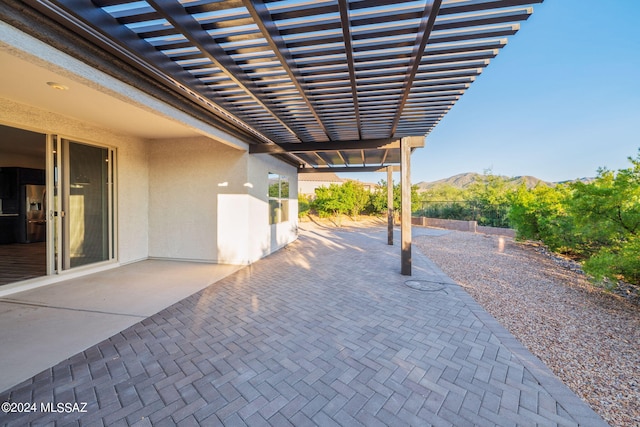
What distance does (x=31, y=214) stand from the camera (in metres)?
8.16

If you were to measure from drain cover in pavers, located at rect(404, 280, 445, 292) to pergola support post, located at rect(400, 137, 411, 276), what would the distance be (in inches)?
16.7

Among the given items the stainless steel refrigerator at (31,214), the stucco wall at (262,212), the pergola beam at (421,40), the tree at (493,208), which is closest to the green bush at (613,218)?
the pergola beam at (421,40)

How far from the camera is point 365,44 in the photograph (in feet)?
8.25

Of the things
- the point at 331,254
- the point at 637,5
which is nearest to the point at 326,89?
the point at 331,254

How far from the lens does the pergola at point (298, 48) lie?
2045 millimetres

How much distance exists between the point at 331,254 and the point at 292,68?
5269 millimetres

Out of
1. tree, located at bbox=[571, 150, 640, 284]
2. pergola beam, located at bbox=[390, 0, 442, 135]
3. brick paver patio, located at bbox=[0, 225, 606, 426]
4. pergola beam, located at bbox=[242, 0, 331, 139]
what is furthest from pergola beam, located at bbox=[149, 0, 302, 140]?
tree, located at bbox=[571, 150, 640, 284]

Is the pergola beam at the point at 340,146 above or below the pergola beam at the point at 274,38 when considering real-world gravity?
below

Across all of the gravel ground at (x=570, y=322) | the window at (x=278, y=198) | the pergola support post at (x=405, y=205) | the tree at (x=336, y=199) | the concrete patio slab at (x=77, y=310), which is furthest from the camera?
the tree at (x=336, y=199)

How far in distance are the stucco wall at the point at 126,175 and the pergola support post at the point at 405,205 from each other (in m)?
6.01

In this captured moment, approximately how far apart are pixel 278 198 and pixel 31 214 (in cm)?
813

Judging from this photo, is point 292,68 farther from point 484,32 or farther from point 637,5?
point 637,5

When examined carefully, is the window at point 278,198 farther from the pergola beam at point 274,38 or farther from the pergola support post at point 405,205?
the pergola beam at point 274,38

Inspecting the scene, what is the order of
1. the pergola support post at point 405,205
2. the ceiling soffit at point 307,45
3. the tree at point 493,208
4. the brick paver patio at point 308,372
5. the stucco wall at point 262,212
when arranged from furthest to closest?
1. the tree at point 493,208
2. the stucco wall at point 262,212
3. the pergola support post at point 405,205
4. the ceiling soffit at point 307,45
5. the brick paver patio at point 308,372
